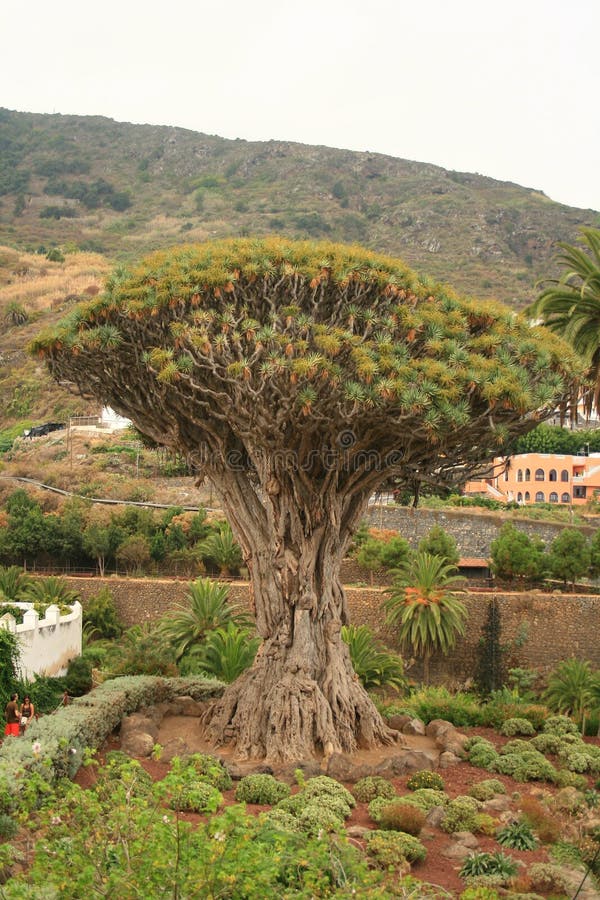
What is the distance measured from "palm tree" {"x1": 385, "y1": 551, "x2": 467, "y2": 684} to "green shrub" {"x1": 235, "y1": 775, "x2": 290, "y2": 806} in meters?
15.0

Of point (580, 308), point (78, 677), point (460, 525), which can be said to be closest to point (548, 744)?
point (580, 308)

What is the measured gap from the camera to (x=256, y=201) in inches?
4673

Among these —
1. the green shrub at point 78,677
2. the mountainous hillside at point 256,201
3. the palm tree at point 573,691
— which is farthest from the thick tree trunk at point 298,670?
the mountainous hillside at point 256,201

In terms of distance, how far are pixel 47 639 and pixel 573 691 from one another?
1221cm

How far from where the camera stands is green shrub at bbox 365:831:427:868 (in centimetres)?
1006

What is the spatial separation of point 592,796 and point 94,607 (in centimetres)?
2229

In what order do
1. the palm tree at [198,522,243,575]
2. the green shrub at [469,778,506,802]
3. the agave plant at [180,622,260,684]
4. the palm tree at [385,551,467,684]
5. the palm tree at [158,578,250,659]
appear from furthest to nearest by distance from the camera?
the palm tree at [198,522,243,575], the palm tree at [385,551,467,684], the palm tree at [158,578,250,659], the agave plant at [180,622,260,684], the green shrub at [469,778,506,802]

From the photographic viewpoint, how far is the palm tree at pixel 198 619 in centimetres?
2539

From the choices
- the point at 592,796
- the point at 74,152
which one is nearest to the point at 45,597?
the point at 592,796

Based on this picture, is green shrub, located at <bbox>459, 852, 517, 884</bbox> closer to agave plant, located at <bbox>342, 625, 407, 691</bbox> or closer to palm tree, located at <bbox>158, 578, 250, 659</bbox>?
agave plant, located at <bbox>342, 625, 407, 691</bbox>

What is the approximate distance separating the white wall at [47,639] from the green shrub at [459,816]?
942cm

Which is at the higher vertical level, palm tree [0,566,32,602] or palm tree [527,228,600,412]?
palm tree [527,228,600,412]

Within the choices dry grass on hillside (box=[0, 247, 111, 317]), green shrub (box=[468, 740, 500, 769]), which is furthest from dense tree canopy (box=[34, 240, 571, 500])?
dry grass on hillside (box=[0, 247, 111, 317])

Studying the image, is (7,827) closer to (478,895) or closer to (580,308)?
(478,895)
